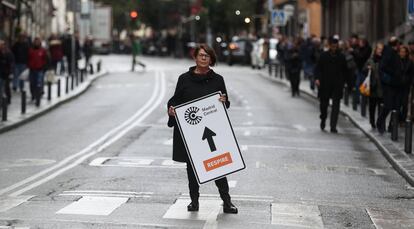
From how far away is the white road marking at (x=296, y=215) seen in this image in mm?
11461

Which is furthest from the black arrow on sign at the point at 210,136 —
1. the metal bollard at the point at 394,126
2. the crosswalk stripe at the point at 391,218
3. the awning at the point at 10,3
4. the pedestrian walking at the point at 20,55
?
the awning at the point at 10,3

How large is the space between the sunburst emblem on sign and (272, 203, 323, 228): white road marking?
121 cm

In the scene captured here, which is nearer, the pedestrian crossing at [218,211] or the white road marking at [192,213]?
the pedestrian crossing at [218,211]

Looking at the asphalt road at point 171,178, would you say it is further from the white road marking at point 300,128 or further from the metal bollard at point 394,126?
the metal bollard at point 394,126

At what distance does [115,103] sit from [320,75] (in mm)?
10383

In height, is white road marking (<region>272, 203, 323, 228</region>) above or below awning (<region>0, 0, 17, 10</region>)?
below

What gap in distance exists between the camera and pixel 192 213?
1199 cm

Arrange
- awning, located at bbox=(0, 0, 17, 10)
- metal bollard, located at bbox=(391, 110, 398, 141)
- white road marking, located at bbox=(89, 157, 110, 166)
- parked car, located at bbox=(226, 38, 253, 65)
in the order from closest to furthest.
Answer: white road marking, located at bbox=(89, 157, 110, 166)
metal bollard, located at bbox=(391, 110, 398, 141)
awning, located at bbox=(0, 0, 17, 10)
parked car, located at bbox=(226, 38, 253, 65)

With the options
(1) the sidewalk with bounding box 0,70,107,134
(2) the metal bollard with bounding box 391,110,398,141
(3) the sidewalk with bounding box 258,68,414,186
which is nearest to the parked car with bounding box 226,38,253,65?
(1) the sidewalk with bounding box 0,70,107,134

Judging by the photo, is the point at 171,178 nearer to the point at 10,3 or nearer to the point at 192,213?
the point at 192,213

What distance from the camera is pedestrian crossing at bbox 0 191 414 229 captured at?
11539 mm

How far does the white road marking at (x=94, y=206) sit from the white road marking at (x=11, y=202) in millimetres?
577

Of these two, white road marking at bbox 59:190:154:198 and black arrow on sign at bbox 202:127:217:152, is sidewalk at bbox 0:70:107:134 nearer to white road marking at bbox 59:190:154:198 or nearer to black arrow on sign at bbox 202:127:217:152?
white road marking at bbox 59:190:154:198

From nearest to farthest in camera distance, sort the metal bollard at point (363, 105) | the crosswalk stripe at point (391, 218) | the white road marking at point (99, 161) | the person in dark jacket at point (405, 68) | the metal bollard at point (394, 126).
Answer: the crosswalk stripe at point (391, 218)
the white road marking at point (99, 161)
the metal bollard at point (394, 126)
the person in dark jacket at point (405, 68)
the metal bollard at point (363, 105)
